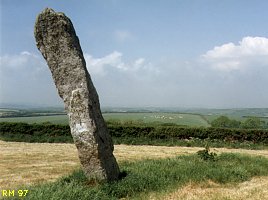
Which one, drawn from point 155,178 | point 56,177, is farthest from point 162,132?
point 155,178

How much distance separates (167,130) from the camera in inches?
1442

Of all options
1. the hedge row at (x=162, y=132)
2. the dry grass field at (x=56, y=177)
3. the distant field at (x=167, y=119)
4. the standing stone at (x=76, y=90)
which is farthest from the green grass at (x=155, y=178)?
the distant field at (x=167, y=119)

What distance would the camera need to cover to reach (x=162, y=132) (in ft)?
120

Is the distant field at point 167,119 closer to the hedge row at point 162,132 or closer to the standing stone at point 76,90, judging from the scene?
the hedge row at point 162,132

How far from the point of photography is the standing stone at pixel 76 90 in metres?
11.6

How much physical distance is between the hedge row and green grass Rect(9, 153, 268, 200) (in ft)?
64.4

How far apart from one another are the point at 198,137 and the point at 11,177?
24.3 m

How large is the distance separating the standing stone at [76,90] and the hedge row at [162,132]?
2448 cm

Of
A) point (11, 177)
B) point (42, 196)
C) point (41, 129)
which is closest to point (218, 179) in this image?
point (42, 196)

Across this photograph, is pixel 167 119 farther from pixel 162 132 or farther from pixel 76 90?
pixel 76 90

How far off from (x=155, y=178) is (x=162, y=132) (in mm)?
24354

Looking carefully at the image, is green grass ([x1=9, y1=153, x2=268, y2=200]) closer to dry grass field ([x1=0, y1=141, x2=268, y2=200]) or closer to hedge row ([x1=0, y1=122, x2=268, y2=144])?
dry grass field ([x1=0, y1=141, x2=268, y2=200])

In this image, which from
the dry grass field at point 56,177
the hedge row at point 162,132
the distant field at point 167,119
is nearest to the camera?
the dry grass field at point 56,177

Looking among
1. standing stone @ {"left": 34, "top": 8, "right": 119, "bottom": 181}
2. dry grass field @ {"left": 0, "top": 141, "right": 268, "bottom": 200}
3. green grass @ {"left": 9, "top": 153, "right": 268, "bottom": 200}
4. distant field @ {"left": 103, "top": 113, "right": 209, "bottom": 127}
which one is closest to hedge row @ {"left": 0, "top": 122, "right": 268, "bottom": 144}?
dry grass field @ {"left": 0, "top": 141, "right": 268, "bottom": 200}
